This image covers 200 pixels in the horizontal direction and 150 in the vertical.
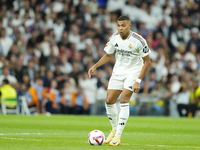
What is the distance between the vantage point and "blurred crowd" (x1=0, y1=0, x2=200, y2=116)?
1764 cm

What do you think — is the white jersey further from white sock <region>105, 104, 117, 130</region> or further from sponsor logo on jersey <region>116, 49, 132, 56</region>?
white sock <region>105, 104, 117, 130</region>

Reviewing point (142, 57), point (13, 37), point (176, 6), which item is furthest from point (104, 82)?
point (142, 57)

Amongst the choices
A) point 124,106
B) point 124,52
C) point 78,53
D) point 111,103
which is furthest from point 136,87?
point 78,53

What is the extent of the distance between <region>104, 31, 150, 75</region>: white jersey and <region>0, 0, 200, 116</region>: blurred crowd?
957 centimetres

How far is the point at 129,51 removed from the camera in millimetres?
7801

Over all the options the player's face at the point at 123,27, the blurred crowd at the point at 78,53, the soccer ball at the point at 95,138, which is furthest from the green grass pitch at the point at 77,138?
the blurred crowd at the point at 78,53

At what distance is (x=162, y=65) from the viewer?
2053cm

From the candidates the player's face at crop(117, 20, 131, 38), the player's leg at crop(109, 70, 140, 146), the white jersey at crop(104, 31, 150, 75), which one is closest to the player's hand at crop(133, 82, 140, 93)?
the player's leg at crop(109, 70, 140, 146)

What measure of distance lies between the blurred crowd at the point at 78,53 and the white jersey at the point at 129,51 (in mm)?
9573

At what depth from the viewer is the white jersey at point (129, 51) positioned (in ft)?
25.4

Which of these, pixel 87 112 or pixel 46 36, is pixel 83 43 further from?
pixel 87 112

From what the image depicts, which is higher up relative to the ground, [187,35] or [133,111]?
[187,35]

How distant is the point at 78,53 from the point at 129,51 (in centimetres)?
1126

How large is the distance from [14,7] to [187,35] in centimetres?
953
